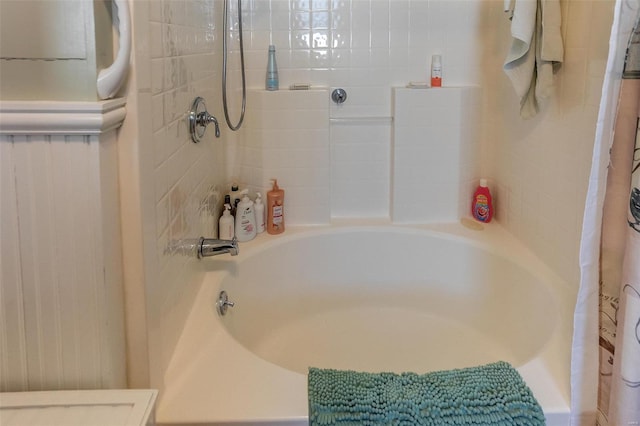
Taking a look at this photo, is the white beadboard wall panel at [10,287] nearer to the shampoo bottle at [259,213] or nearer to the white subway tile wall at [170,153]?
the white subway tile wall at [170,153]

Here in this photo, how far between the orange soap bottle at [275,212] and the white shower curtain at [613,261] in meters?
1.33

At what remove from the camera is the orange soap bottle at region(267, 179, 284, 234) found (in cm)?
230

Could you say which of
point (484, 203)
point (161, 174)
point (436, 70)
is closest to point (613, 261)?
point (161, 174)

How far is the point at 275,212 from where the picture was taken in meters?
2.30

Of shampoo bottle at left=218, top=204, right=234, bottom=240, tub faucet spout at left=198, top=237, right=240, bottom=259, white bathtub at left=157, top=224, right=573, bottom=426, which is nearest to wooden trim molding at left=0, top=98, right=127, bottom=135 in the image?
white bathtub at left=157, top=224, right=573, bottom=426

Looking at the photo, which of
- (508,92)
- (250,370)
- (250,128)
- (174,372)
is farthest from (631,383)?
(250,128)

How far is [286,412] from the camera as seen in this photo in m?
1.18

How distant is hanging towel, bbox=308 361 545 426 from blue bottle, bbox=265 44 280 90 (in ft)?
4.49

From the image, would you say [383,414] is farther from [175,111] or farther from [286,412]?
[175,111]

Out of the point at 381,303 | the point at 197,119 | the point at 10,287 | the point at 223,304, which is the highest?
the point at 197,119

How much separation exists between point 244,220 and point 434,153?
0.83 m

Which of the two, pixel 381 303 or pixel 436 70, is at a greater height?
pixel 436 70

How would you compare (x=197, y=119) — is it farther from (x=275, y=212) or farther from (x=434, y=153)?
(x=434, y=153)

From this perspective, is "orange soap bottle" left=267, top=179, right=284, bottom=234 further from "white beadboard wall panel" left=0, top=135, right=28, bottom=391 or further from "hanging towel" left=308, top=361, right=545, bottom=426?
"white beadboard wall panel" left=0, top=135, right=28, bottom=391
